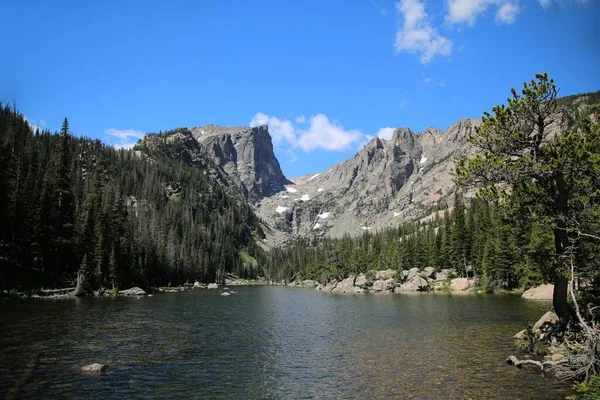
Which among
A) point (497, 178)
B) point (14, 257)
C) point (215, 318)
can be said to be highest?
point (497, 178)

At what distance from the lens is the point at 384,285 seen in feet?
392

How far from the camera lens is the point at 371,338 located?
1385 inches

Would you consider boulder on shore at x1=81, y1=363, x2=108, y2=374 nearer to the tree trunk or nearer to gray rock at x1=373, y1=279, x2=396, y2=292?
the tree trunk

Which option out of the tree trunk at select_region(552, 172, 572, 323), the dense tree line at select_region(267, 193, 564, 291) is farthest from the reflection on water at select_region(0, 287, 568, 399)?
the dense tree line at select_region(267, 193, 564, 291)

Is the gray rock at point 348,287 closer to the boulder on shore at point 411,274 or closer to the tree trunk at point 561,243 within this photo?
the boulder on shore at point 411,274

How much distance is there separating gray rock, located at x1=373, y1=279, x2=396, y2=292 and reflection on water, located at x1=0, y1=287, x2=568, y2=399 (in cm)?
7191

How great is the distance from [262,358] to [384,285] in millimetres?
97077

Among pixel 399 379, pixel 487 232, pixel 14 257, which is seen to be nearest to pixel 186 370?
pixel 399 379

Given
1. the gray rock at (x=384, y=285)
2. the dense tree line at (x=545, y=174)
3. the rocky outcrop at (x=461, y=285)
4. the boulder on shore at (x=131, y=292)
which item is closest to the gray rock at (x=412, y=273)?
Answer: the gray rock at (x=384, y=285)

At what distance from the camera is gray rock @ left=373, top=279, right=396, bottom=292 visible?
387ft

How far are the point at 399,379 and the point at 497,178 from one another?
536 inches

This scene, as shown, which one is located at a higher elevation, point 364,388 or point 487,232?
point 487,232

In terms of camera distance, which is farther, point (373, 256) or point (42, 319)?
point (373, 256)

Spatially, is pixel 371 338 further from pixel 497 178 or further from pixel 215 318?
pixel 215 318
